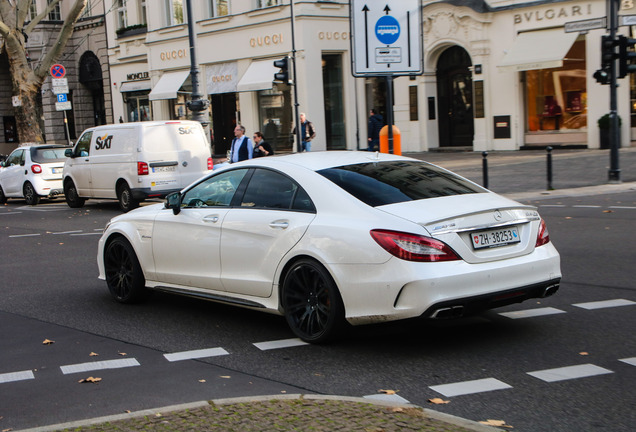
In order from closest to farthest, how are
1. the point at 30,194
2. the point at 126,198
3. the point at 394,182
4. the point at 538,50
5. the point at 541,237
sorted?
the point at 541,237
the point at 394,182
the point at 126,198
the point at 30,194
the point at 538,50

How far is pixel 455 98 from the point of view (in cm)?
3164

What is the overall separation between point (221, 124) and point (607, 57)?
22.4 m

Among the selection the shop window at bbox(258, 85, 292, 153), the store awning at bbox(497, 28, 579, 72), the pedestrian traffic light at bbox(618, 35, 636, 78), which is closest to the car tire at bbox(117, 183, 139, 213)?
the pedestrian traffic light at bbox(618, 35, 636, 78)

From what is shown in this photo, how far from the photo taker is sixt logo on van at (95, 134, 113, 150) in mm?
19219

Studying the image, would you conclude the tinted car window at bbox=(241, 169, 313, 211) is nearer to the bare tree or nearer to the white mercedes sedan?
the white mercedes sedan

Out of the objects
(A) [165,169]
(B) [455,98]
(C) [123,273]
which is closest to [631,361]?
(C) [123,273]

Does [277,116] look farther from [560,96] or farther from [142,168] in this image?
[142,168]

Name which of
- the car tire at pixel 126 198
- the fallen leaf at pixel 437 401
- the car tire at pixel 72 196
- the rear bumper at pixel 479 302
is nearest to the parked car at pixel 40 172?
the car tire at pixel 72 196

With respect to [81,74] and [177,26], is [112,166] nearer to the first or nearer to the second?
[177,26]

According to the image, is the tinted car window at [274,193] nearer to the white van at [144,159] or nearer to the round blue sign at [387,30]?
the round blue sign at [387,30]

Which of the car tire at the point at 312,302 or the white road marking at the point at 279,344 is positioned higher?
the car tire at the point at 312,302

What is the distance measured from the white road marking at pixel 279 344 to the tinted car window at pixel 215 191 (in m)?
1.34

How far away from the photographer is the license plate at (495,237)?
5.93m

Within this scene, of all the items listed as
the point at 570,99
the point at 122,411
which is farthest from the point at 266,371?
the point at 570,99
